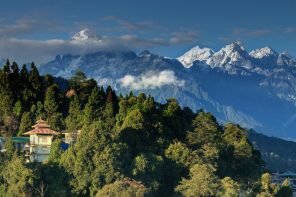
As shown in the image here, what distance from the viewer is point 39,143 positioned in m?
66.7

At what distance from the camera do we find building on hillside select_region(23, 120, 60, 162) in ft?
217

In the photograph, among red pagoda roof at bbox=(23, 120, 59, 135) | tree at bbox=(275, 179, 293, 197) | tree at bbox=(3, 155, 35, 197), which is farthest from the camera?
tree at bbox=(275, 179, 293, 197)

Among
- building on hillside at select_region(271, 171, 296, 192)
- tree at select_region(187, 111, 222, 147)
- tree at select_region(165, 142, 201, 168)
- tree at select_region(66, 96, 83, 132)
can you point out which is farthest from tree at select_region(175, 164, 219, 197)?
building on hillside at select_region(271, 171, 296, 192)

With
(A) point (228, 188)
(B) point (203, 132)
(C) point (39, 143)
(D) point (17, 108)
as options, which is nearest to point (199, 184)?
(A) point (228, 188)

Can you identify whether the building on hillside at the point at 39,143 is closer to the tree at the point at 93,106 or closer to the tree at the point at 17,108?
the tree at the point at 93,106

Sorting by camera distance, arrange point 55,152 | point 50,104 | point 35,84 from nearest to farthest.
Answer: point 55,152, point 50,104, point 35,84

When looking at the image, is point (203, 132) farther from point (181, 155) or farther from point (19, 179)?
point (19, 179)

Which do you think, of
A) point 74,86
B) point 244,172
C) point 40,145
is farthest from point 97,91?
point 244,172

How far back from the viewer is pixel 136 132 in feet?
214

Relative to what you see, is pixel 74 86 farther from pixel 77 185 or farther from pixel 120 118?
pixel 77 185

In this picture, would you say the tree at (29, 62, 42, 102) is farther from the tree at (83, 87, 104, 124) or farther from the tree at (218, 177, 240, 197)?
the tree at (218, 177, 240, 197)

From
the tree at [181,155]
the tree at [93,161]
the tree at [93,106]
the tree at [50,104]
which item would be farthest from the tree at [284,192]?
the tree at [50,104]

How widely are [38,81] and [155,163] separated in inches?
953

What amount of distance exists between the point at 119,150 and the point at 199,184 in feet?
23.6
